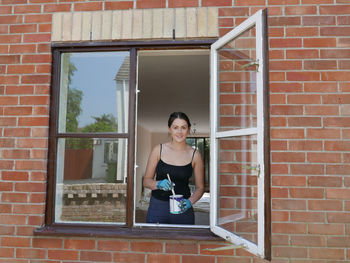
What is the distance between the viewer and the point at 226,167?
2311 mm

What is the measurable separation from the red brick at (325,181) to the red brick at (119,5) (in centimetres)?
208

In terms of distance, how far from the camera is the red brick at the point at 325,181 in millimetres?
2248

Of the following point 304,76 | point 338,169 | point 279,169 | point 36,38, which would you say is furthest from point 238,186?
point 36,38

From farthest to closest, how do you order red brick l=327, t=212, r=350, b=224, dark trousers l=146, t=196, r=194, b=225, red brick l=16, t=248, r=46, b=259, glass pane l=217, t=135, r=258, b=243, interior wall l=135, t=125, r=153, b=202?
interior wall l=135, t=125, r=153, b=202, dark trousers l=146, t=196, r=194, b=225, red brick l=16, t=248, r=46, b=259, red brick l=327, t=212, r=350, b=224, glass pane l=217, t=135, r=258, b=243

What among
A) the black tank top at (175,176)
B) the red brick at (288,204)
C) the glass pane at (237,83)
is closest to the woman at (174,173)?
the black tank top at (175,176)

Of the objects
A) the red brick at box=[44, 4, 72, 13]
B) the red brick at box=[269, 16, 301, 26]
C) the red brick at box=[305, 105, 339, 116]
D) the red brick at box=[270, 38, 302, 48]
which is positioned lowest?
the red brick at box=[305, 105, 339, 116]

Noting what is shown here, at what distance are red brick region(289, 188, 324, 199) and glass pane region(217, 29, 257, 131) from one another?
0.68 meters

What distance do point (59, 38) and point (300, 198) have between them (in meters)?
2.42

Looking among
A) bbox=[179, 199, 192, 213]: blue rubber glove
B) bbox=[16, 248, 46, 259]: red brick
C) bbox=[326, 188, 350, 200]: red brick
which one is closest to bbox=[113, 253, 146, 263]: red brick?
bbox=[179, 199, 192, 213]: blue rubber glove

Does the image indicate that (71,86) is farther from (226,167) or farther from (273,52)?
(273,52)

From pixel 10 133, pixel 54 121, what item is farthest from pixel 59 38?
pixel 10 133

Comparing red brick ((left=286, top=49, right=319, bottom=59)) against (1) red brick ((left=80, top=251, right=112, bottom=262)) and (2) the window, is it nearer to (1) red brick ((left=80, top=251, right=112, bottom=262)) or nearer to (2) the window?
(2) the window

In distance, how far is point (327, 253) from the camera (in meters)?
2.22

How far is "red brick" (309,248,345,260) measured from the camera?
2.22 metres
